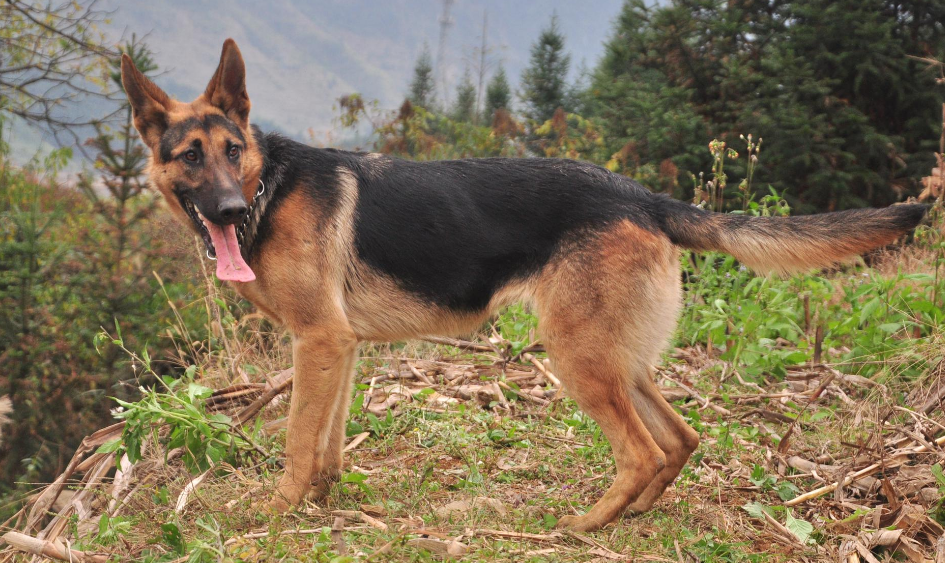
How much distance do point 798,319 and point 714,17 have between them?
30.1 ft

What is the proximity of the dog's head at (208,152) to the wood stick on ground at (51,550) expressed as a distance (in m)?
1.37

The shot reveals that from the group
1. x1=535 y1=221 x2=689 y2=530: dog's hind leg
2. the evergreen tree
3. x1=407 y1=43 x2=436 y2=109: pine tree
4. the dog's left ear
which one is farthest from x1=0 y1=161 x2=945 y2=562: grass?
x1=407 y1=43 x2=436 y2=109: pine tree

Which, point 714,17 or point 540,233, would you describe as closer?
point 540,233

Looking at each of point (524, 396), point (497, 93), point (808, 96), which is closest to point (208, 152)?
point (524, 396)

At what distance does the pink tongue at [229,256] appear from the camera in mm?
3533

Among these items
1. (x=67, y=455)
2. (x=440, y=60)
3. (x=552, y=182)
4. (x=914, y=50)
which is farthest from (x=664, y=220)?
(x=440, y=60)

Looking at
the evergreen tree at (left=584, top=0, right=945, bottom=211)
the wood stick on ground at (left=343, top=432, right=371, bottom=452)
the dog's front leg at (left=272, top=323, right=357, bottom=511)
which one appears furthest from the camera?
the evergreen tree at (left=584, top=0, right=945, bottom=211)

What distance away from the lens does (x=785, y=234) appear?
11.8 feet

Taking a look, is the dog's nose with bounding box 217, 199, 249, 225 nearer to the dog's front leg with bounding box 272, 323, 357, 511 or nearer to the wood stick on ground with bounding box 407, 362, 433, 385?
the dog's front leg with bounding box 272, 323, 357, 511

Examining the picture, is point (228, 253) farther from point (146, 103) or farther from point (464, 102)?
point (464, 102)

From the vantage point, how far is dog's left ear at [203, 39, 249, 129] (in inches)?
149

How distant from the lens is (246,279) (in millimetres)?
3514

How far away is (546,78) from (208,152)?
23.6m

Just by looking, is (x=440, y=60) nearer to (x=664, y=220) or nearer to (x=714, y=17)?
(x=714, y=17)
